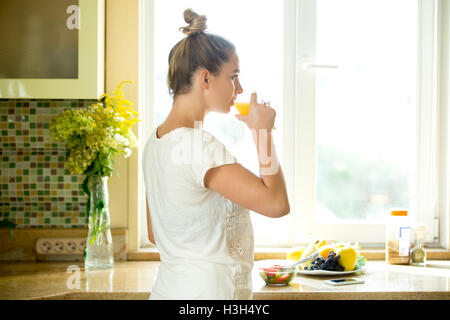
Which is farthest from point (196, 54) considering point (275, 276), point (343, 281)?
point (343, 281)

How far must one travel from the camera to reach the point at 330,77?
2133 millimetres

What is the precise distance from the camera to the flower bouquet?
180cm

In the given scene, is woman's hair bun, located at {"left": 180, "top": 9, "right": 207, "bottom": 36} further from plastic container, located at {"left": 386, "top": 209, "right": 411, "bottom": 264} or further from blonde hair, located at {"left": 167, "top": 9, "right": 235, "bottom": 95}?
plastic container, located at {"left": 386, "top": 209, "right": 411, "bottom": 264}

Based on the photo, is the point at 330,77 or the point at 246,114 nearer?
the point at 246,114

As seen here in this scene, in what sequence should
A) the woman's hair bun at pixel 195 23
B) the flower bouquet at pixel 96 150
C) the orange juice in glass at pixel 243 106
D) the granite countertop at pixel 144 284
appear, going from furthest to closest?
the flower bouquet at pixel 96 150, the granite countertop at pixel 144 284, the orange juice in glass at pixel 243 106, the woman's hair bun at pixel 195 23

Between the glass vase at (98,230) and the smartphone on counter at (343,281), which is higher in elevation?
the glass vase at (98,230)

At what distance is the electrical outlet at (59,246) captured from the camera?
1.96 m

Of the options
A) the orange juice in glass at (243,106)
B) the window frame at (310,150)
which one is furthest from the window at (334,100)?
the orange juice in glass at (243,106)

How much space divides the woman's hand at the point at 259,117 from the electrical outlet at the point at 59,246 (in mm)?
1071

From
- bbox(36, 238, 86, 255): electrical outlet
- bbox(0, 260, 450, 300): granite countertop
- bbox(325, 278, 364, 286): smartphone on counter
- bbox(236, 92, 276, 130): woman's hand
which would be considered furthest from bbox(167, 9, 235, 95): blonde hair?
bbox(36, 238, 86, 255): electrical outlet

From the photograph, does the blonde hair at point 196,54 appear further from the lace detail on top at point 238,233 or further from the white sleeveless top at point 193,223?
the lace detail on top at point 238,233
